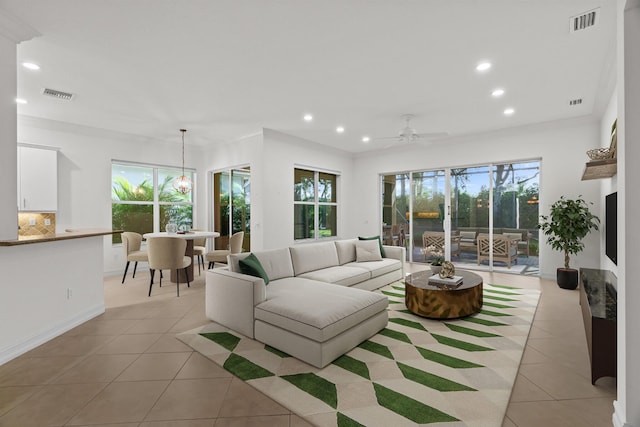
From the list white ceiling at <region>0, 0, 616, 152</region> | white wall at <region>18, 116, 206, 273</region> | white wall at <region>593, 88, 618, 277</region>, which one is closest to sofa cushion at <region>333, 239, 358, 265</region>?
white ceiling at <region>0, 0, 616, 152</region>

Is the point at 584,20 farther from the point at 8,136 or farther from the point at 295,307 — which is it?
the point at 8,136

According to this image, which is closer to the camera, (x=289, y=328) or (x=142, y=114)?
(x=289, y=328)

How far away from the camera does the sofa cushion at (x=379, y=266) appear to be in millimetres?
4580

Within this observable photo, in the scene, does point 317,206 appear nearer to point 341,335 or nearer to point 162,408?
point 341,335

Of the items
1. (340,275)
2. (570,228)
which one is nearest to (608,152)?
(570,228)

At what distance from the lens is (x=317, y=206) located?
738 cm

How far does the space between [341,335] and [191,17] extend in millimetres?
2933

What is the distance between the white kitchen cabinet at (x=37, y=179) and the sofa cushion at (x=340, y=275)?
15.1 ft

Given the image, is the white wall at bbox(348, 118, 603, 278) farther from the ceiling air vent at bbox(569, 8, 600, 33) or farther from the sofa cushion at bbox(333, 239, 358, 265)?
the ceiling air vent at bbox(569, 8, 600, 33)

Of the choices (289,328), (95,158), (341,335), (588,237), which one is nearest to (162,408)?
(289,328)

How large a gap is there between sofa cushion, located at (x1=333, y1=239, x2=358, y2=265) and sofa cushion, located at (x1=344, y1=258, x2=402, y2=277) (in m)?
0.12

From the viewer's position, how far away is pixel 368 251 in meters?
5.11

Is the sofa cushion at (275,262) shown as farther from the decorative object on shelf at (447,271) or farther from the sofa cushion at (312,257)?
the decorative object on shelf at (447,271)

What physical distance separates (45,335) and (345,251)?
148 inches
